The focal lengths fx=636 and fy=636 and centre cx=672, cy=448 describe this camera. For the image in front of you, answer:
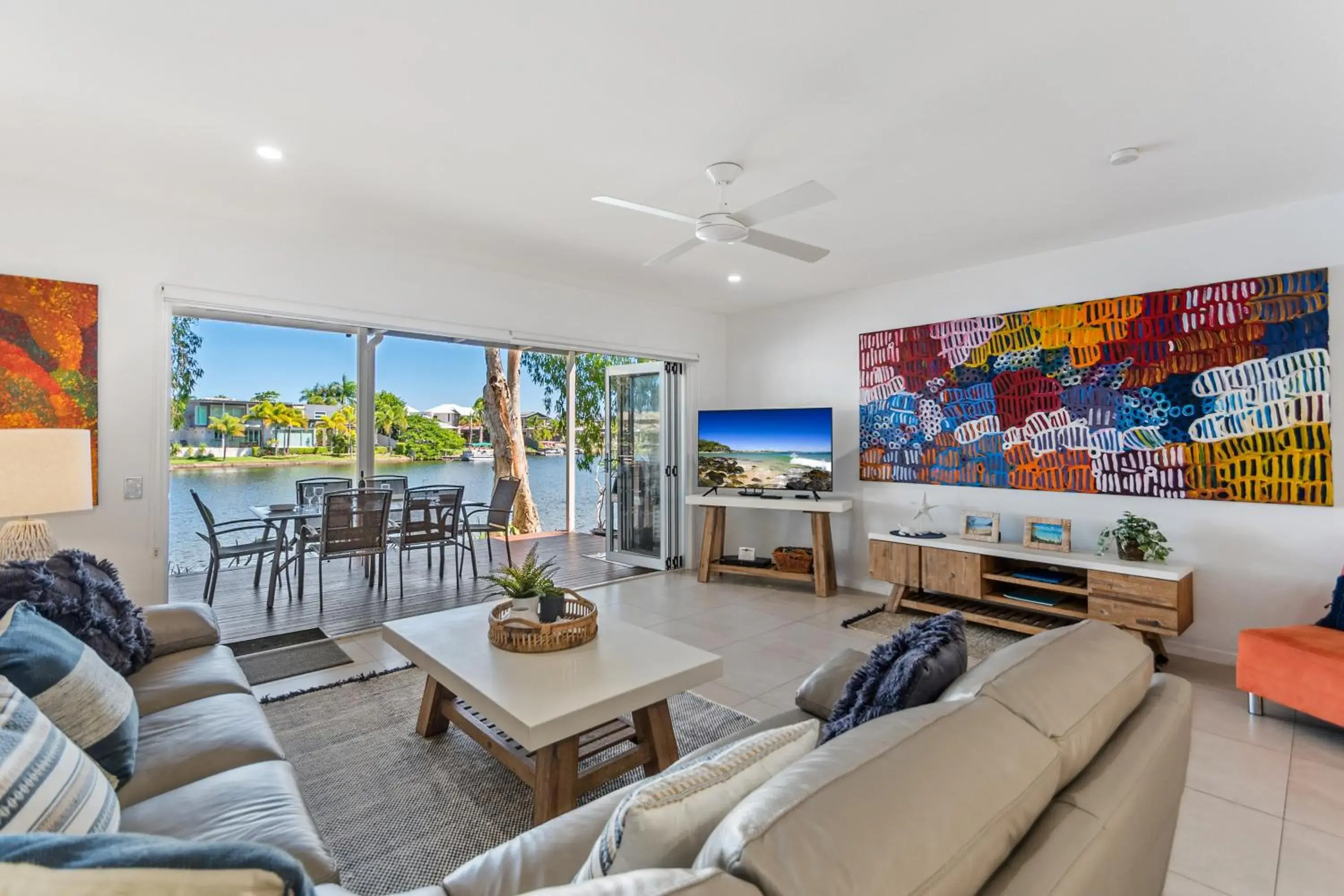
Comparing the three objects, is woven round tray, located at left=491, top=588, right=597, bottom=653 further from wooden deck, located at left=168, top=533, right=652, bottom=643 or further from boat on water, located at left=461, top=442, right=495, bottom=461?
boat on water, located at left=461, top=442, right=495, bottom=461

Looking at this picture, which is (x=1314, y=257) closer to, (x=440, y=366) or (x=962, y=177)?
(x=962, y=177)

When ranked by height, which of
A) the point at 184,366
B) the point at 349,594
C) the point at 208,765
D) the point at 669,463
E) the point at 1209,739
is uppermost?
the point at 184,366

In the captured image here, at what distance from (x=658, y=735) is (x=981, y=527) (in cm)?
304

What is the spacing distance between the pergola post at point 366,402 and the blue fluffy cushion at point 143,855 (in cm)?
427

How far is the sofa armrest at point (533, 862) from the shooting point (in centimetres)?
109

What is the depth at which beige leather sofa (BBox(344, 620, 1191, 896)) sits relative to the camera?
697 mm

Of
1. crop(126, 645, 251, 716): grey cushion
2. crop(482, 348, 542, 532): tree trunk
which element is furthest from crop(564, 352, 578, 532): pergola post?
crop(126, 645, 251, 716): grey cushion

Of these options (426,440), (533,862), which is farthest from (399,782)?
(426,440)

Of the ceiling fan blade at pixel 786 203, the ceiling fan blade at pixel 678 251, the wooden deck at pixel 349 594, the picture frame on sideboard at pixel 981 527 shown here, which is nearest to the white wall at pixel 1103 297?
the picture frame on sideboard at pixel 981 527

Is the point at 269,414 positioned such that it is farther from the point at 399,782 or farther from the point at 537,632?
the point at 537,632

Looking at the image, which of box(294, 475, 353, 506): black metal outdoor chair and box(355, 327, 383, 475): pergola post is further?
box(294, 475, 353, 506): black metal outdoor chair

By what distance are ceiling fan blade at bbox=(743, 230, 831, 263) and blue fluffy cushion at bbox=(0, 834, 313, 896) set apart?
271 centimetres

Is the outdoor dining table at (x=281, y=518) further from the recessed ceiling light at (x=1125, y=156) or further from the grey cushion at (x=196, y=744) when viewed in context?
the recessed ceiling light at (x=1125, y=156)

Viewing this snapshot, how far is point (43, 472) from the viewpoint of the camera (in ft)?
7.66
